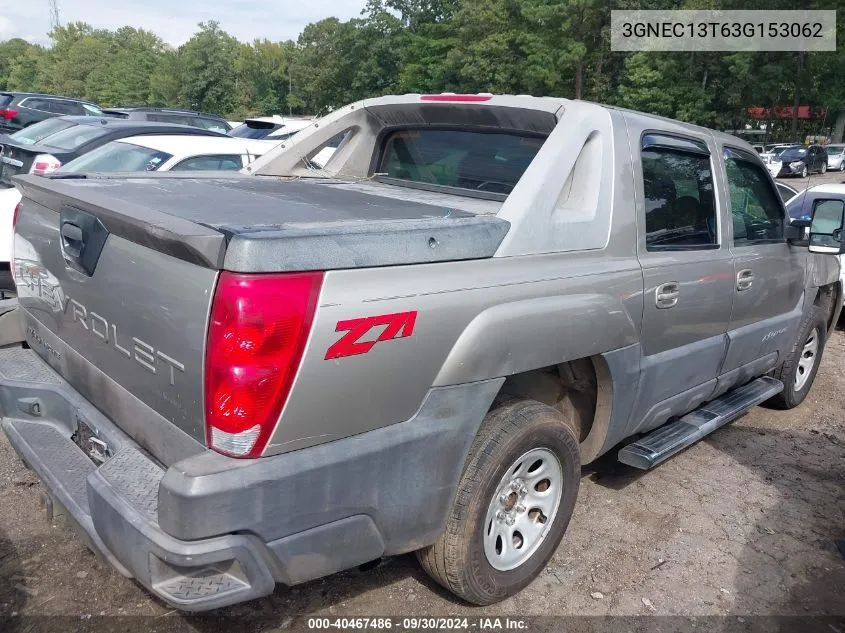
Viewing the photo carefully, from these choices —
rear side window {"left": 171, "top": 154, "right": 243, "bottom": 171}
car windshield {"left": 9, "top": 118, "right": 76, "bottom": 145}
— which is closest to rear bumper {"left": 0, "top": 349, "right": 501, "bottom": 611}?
rear side window {"left": 171, "top": 154, "right": 243, "bottom": 171}

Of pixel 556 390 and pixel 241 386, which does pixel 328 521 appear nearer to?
pixel 241 386

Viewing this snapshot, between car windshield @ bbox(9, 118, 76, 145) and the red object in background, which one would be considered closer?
car windshield @ bbox(9, 118, 76, 145)

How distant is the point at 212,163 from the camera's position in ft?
23.0

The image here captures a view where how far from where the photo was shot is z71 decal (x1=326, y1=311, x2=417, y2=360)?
2068 mm

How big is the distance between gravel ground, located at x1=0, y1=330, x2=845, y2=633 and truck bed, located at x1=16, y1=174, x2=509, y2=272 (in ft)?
4.91

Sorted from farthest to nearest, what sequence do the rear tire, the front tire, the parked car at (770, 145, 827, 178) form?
the parked car at (770, 145, 827, 178) → the rear tire → the front tire

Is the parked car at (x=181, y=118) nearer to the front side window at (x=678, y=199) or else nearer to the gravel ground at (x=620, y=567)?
the gravel ground at (x=620, y=567)

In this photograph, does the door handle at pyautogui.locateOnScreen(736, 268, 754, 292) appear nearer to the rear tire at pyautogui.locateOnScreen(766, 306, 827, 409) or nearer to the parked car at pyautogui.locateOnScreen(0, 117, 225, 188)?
the rear tire at pyautogui.locateOnScreen(766, 306, 827, 409)

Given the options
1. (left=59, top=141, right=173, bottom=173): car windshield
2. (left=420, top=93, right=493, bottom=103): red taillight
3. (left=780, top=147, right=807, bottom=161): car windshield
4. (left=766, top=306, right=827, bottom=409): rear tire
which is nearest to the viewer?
(left=420, top=93, right=493, bottom=103): red taillight

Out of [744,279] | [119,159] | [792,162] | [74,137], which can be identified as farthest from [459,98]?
[792,162]

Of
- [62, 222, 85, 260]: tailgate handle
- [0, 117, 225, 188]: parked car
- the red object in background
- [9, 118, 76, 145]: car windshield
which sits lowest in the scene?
[62, 222, 85, 260]: tailgate handle

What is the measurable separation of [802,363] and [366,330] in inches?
178

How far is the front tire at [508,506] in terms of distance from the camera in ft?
8.55

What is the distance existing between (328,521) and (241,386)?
518mm
